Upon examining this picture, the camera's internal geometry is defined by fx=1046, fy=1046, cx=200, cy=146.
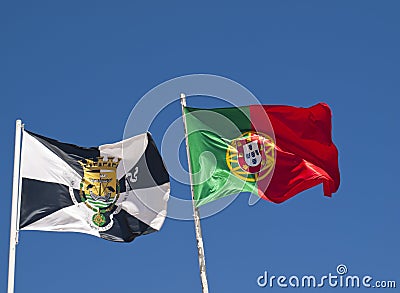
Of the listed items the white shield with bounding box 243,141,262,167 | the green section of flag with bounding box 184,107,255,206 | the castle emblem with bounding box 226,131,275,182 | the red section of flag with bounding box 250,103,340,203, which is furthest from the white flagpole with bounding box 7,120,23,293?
the red section of flag with bounding box 250,103,340,203

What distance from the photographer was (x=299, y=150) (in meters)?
39.6

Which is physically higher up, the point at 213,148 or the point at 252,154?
the point at 213,148

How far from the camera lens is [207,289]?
114 feet

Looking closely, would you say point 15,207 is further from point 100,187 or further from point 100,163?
point 100,163

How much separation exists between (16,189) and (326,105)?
12535mm

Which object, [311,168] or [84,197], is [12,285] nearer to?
[84,197]

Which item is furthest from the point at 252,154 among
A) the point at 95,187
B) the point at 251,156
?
the point at 95,187

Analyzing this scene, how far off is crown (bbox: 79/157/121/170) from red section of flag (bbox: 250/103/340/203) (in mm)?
5499

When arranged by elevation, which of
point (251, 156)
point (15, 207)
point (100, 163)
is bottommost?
point (15, 207)

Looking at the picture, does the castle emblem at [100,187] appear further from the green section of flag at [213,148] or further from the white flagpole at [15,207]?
the green section of flag at [213,148]

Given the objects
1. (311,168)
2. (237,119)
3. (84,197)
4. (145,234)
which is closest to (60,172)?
(84,197)

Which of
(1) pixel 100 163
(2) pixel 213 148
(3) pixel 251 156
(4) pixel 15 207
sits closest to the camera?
(4) pixel 15 207

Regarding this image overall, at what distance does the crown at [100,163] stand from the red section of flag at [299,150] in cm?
550

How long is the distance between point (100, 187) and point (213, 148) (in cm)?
449
